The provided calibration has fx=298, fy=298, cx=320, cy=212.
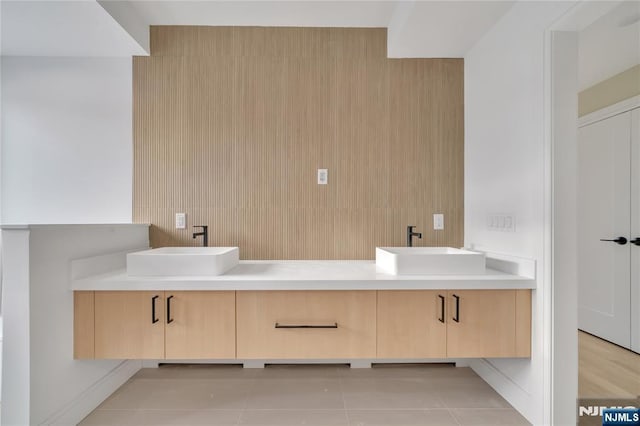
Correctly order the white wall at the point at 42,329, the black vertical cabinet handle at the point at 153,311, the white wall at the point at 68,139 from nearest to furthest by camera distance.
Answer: the white wall at the point at 42,329
the black vertical cabinet handle at the point at 153,311
the white wall at the point at 68,139

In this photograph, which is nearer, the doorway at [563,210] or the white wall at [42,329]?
the white wall at [42,329]

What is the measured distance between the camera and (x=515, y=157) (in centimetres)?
169

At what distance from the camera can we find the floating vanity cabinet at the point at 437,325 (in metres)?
1.48

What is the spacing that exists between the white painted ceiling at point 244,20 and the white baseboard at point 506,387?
7.07ft

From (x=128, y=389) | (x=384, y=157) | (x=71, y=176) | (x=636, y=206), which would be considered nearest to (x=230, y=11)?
(x=384, y=157)

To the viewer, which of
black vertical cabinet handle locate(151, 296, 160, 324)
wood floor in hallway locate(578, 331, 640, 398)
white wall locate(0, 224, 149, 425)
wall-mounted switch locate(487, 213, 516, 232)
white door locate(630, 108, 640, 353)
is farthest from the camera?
white door locate(630, 108, 640, 353)

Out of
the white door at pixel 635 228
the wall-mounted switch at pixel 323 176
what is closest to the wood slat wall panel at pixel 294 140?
the wall-mounted switch at pixel 323 176

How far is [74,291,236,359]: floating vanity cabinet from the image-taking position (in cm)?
145

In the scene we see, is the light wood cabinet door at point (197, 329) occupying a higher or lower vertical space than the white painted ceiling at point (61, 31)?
lower

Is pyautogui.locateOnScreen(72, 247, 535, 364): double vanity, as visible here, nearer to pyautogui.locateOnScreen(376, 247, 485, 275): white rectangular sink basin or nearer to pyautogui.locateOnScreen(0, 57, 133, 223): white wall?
pyautogui.locateOnScreen(376, 247, 485, 275): white rectangular sink basin

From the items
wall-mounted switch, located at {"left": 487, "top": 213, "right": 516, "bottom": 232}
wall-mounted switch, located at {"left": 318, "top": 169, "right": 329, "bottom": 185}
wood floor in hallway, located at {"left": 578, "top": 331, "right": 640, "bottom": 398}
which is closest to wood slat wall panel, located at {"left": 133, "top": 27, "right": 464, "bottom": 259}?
wall-mounted switch, located at {"left": 318, "top": 169, "right": 329, "bottom": 185}

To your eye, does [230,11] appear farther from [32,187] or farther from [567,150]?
[567,150]

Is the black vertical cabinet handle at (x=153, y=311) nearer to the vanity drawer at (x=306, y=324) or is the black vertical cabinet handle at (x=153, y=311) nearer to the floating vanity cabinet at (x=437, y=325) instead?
the vanity drawer at (x=306, y=324)

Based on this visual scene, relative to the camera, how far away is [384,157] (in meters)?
2.22
